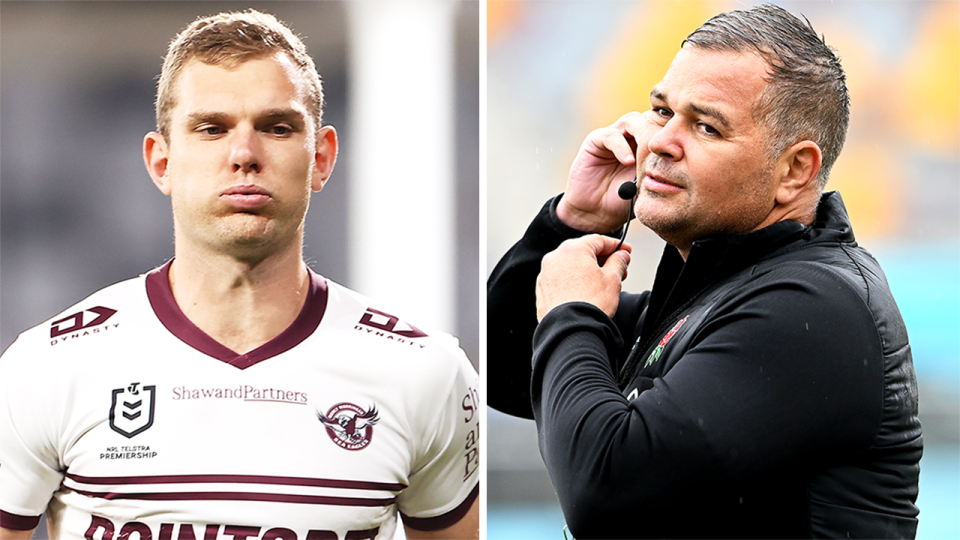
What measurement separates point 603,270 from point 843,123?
455 millimetres

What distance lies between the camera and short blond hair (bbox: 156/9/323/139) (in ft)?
5.16

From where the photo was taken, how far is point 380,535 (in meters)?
1.53

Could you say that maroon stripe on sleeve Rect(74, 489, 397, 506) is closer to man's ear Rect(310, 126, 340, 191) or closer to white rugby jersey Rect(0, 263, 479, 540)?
white rugby jersey Rect(0, 263, 479, 540)

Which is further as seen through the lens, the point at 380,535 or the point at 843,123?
the point at 380,535

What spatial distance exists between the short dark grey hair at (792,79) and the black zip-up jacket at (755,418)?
0.67ft

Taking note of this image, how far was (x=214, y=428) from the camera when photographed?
1508mm

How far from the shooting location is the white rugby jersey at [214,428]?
1.49m

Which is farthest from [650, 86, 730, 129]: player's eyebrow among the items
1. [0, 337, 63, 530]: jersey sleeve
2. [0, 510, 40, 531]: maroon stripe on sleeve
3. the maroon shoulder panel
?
[0, 510, 40, 531]: maroon stripe on sleeve

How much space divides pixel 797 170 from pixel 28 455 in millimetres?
1413

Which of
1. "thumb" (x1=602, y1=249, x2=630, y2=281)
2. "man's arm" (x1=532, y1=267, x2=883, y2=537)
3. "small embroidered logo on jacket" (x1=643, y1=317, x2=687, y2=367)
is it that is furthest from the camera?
"thumb" (x1=602, y1=249, x2=630, y2=281)

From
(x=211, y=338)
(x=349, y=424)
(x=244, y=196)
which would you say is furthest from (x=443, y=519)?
(x=244, y=196)

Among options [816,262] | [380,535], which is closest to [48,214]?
[380,535]

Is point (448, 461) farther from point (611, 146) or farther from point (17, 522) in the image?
point (17, 522)

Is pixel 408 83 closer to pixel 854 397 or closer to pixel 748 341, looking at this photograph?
pixel 748 341
